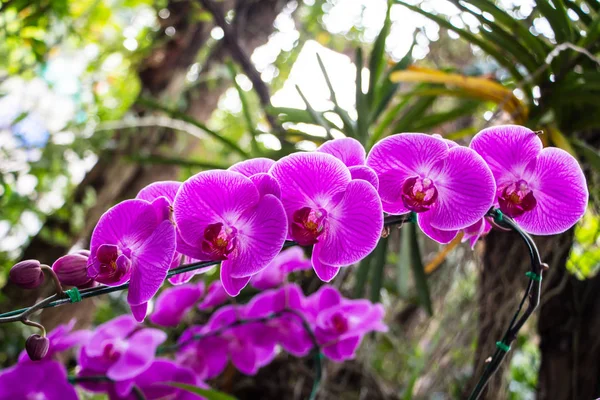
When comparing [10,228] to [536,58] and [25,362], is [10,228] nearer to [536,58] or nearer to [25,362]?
[25,362]

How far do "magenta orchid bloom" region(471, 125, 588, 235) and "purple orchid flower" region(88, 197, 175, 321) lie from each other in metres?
0.20

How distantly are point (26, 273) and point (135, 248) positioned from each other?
2.1 inches

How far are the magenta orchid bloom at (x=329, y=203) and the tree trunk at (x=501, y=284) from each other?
0.56 metres

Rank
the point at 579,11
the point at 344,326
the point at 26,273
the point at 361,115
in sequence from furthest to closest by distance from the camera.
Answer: the point at 361,115, the point at 579,11, the point at 344,326, the point at 26,273

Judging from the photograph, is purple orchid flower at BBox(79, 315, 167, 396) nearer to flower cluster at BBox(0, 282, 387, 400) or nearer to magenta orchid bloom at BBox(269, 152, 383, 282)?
flower cluster at BBox(0, 282, 387, 400)

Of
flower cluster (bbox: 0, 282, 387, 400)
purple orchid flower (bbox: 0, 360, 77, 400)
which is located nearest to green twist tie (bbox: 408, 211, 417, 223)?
flower cluster (bbox: 0, 282, 387, 400)

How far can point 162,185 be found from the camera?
325 mm

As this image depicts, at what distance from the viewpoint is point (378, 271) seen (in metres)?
0.80

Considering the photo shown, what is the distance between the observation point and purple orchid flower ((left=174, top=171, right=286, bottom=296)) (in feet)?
0.92

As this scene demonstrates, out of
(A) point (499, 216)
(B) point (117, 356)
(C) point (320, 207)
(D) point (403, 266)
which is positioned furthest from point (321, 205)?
(D) point (403, 266)

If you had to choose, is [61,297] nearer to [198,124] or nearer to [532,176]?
[532,176]

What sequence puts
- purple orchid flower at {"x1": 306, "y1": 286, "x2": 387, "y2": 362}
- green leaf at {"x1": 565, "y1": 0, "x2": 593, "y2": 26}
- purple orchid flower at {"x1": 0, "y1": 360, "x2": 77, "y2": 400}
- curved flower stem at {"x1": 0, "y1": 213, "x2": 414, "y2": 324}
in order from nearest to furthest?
curved flower stem at {"x1": 0, "y1": 213, "x2": 414, "y2": 324} → purple orchid flower at {"x1": 0, "y1": 360, "x2": 77, "y2": 400} → purple orchid flower at {"x1": 306, "y1": 286, "x2": 387, "y2": 362} → green leaf at {"x1": 565, "y1": 0, "x2": 593, "y2": 26}

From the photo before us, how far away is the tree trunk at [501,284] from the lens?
771 mm

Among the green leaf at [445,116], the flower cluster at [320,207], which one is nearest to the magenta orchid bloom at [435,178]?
the flower cluster at [320,207]
